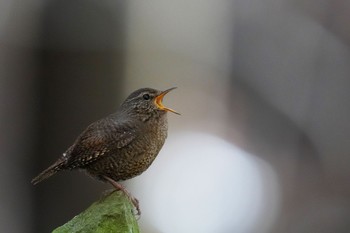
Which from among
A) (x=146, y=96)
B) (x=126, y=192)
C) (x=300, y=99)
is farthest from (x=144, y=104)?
(x=300, y=99)

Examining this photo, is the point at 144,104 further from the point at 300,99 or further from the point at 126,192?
the point at 300,99

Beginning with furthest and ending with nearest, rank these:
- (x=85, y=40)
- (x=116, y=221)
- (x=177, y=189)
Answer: (x=177, y=189), (x=85, y=40), (x=116, y=221)

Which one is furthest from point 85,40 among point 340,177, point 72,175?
point 340,177

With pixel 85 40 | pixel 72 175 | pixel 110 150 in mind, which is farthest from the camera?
pixel 85 40

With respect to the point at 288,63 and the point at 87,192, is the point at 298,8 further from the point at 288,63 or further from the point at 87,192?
the point at 87,192

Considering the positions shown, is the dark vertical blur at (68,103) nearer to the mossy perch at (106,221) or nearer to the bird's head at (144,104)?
the bird's head at (144,104)

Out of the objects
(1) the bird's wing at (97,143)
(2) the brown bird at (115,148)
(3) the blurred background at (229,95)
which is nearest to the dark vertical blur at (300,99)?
(3) the blurred background at (229,95)

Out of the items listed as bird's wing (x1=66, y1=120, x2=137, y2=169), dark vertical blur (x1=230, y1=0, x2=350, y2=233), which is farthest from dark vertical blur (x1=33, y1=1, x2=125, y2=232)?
dark vertical blur (x1=230, y1=0, x2=350, y2=233)

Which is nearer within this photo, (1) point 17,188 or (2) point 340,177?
(1) point 17,188
